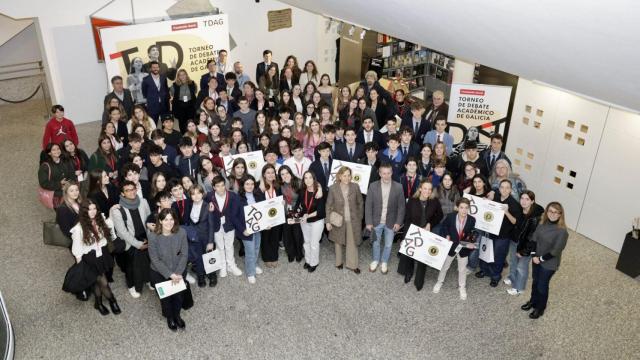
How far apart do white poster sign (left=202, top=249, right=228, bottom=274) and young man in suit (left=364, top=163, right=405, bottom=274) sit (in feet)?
6.40

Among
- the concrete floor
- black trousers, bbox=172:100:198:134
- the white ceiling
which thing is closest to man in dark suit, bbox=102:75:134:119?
black trousers, bbox=172:100:198:134

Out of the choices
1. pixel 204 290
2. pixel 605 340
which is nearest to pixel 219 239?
pixel 204 290

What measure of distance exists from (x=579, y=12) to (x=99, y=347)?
234 inches

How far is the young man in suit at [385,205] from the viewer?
657 centimetres

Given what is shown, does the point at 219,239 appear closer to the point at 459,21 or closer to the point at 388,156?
the point at 388,156

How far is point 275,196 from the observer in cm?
675

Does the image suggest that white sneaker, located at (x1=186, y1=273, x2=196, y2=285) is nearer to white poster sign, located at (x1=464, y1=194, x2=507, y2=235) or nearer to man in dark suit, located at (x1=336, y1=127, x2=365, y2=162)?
man in dark suit, located at (x1=336, y1=127, x2=365, y2=162)

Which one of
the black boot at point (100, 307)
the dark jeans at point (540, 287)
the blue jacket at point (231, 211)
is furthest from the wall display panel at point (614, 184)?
the black boot at point (100, 307)

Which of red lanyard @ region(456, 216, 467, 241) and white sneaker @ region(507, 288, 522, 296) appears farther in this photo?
white sneaker @ region(507, 288, 522, 296)

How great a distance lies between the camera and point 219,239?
673 cm

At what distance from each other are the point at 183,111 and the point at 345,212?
491 centimetres

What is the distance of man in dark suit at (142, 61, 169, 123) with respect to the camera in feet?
32.6

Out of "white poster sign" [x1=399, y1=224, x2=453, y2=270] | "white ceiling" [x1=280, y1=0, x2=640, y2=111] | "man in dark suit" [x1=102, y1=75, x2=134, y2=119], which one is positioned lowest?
"white poster sign" [x1=399, y1=224, x2=453, y2=270]

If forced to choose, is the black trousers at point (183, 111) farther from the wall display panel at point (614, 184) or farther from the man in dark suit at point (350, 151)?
the wall display panel at point (614, 184)
